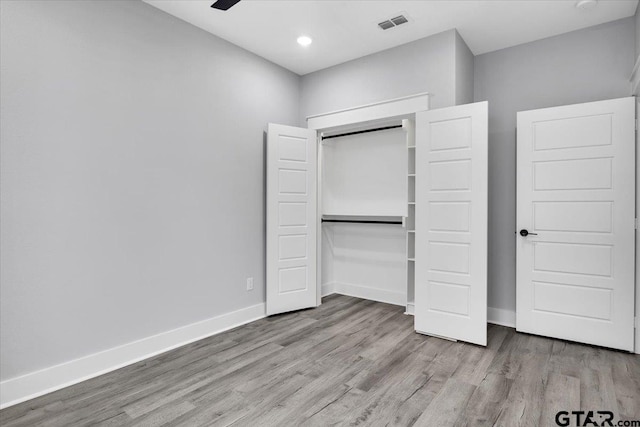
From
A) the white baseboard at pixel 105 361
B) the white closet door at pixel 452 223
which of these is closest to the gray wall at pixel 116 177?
the white baseboard at pixel 105 361

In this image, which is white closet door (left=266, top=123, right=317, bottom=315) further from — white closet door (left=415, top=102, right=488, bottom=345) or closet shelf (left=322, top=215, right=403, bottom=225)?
white closet door (left=415, top=102, right=488, bottom=345)

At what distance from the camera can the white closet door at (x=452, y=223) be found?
3125 mm

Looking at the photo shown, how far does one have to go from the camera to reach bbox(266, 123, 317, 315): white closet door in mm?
3986

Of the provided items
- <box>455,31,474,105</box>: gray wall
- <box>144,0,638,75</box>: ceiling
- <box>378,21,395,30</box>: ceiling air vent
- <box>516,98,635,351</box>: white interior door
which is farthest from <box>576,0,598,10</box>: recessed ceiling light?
→ <box>378,21,395,30</box>: ceiling air vent

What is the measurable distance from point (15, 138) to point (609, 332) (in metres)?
4.88

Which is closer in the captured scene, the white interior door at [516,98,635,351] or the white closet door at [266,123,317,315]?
the white interior door at [516,98,635,351]

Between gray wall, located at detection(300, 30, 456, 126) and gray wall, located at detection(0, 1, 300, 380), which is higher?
gray wall, located at detection(300, 30, 456, 126)

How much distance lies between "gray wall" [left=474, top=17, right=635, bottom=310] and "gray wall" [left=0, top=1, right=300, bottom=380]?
267cm

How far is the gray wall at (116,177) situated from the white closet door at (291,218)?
0.74 ft

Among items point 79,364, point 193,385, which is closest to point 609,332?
point 193,385

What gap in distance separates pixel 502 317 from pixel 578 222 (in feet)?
4.12

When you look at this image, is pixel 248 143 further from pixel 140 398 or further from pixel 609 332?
pixel 609 332

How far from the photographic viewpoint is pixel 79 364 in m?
2.56

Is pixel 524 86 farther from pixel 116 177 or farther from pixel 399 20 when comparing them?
pixel 116 177
